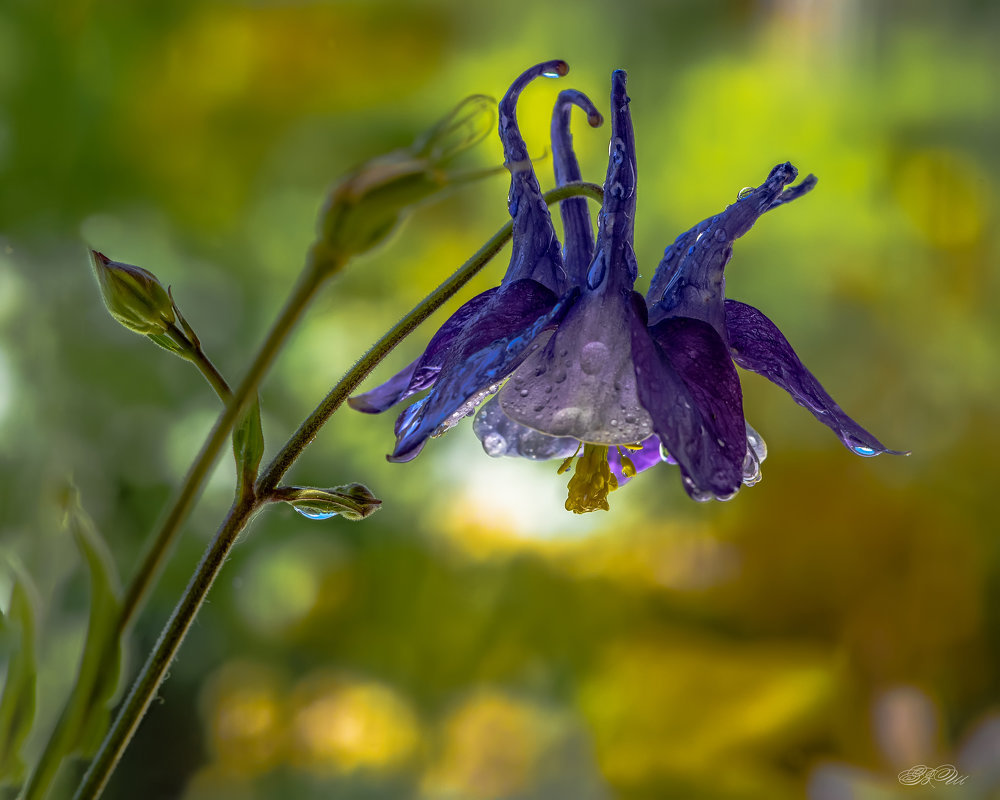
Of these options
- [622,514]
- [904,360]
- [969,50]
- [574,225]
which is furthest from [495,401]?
[969,50]

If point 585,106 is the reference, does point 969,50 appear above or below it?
above

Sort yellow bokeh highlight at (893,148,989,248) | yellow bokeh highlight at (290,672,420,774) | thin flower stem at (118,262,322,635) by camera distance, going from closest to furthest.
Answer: thin flower stem at (118,262,322,635) → yellow bokeh highlight at (290,672,420,774) → yellow bokeh highlight at (893,148,989,248)

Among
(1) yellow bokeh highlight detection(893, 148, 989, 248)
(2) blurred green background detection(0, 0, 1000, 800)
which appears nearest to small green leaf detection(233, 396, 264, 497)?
(2) blurred green background detection(0, 0, 1000, 800)

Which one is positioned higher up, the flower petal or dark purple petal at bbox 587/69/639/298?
dark purple petal at bbox 587/69/639/298

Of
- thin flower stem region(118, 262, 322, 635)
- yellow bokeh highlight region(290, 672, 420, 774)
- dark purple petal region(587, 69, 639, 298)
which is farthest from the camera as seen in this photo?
yellow bokeh highlight region(290, 672, 420, 774)

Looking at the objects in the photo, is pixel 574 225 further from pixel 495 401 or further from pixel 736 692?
pixel 736 692

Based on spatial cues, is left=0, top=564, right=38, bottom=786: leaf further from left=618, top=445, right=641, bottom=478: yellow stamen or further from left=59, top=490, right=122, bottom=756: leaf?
left=618, top=445, right=641, bottom=478: yellow stamen

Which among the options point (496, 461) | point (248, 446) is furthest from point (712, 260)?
point (496, 461)
